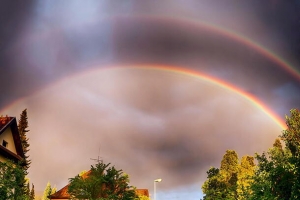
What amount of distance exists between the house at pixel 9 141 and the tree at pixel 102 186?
35.2ft

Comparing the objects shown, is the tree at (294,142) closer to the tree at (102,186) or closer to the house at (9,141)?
the tree at (102,186)

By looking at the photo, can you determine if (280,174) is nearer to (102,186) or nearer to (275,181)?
(275,181)

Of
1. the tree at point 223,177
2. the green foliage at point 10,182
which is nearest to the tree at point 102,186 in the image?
the green foliage at point 10,182

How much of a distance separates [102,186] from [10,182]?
6.50 meters

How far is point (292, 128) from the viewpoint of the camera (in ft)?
116

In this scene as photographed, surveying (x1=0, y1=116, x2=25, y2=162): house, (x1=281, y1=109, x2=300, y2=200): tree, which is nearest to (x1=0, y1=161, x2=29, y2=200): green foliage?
(x1=0, y1=116, x2=25, y2=162): house

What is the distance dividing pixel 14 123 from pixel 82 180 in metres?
15.0

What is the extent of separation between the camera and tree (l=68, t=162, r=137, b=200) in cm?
2389

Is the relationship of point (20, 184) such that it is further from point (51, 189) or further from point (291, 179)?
point (51, 189)

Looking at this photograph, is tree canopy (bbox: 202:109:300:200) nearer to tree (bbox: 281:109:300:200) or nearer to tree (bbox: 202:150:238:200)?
tree (bbox: 281:109:300:200)

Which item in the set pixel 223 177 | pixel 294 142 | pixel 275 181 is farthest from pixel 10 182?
pixel 223 177

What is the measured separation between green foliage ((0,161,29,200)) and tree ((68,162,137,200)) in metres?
3.67

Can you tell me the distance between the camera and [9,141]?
34.2m

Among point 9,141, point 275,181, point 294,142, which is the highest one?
point 9,141
